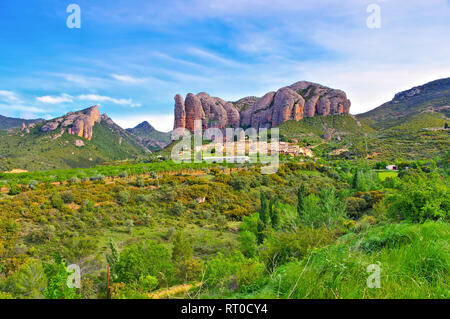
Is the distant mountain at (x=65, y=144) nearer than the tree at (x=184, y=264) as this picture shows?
No

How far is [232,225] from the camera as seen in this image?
26375mm

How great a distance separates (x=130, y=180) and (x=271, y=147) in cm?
4751

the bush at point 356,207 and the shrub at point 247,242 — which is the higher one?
the bush at point 356,207

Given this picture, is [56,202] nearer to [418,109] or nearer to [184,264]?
[184,264]

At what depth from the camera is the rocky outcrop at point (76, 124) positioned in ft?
369

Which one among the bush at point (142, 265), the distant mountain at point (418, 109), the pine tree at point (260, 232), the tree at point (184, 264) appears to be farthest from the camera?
the distant mountain at point (418, 109)

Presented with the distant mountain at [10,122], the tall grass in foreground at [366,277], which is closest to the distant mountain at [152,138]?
the distant mountain at [10,122]

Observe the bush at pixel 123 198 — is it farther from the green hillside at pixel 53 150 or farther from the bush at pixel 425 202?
the green hillside at pixel 53 150

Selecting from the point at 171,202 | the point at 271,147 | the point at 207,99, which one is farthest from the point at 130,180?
the point at 207,99

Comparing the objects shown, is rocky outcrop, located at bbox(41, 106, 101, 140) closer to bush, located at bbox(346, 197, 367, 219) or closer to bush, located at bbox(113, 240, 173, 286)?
bush, located at bbox(113, 240, 173, 286)

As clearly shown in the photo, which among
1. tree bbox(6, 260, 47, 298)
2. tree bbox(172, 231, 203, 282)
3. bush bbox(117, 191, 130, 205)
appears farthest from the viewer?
bush bbox(117, 191, 130, 205)

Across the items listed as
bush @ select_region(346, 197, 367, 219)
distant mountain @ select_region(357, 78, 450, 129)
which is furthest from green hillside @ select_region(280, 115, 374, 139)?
bush @ select_region(346, 197, 367, 219)

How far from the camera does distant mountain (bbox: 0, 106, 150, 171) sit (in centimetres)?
7781
